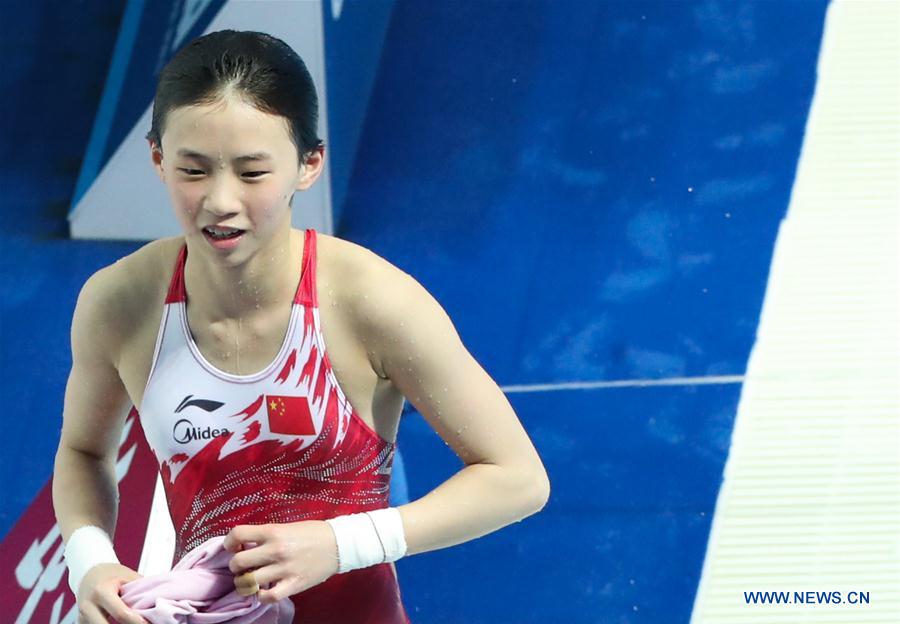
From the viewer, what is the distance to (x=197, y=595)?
159 centimetres

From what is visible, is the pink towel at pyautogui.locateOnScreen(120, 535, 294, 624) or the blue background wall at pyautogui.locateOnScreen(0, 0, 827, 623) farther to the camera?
the blue background wall at pyautogui.locateOnScreen(0, 0, 827, 623)

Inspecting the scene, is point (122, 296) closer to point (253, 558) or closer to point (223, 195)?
point (223, 195)

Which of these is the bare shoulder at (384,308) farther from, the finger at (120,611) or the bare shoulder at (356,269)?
the finger at (120,611)

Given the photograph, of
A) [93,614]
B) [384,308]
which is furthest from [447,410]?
[93,614]

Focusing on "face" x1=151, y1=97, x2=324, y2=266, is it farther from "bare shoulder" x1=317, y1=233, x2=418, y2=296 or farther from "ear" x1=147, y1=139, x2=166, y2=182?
"bare shoulder" x1=317, y1=233, x2=418, y2=296

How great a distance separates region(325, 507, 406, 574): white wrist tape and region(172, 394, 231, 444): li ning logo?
8.9 inches

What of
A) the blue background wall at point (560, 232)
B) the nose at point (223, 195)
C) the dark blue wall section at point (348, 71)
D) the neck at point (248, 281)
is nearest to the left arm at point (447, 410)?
the neck at point (248, 281)

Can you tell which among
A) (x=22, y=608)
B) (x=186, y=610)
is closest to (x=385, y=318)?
(x=186, y=610)

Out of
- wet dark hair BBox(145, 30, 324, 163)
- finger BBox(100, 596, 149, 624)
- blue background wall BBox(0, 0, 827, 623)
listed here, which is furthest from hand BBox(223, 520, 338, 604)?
blue background wall BBox(0, 0, 827, 623)

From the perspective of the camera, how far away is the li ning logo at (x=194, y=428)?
5.65 ft

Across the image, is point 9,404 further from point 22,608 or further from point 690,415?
point 690,415

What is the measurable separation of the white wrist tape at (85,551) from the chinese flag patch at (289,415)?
29 centimetres

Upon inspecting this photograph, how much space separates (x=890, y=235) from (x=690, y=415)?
36.7 inches

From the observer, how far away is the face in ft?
5.06
